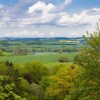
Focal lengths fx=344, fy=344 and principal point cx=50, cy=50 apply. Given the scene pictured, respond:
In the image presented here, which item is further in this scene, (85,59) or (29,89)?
(29,89)

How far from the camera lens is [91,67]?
26.0m

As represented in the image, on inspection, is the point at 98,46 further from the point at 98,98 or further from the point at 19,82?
the point at 19,82

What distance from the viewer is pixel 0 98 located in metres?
23.5

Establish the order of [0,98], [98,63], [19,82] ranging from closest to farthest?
[0,98] → [98,63] → [19,82]

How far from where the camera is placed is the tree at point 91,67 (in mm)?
25987

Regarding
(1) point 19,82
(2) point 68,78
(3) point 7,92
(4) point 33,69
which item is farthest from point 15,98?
(4) point 33,69

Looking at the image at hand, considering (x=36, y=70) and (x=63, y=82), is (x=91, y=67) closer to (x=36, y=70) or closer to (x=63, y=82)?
(x=63, y=82)

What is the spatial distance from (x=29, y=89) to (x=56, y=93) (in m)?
16.8

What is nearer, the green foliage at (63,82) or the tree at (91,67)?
the tree at (91,67)

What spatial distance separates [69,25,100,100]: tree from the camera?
26.0m

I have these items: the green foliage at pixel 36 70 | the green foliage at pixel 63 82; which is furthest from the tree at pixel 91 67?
the green foliage at pixel 36 70

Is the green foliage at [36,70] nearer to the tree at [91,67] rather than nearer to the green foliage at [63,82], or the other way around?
the green foliage at [63,82]

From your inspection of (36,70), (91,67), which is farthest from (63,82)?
(36,70)

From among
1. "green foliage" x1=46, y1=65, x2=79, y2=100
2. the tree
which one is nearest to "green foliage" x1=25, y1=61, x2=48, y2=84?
"green foliage" x1=46, y1=65, x2=79, y2=100
